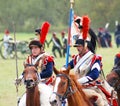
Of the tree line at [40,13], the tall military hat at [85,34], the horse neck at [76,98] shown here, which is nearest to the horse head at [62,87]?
the horse neck at [76,98]

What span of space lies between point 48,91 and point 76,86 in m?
1.77

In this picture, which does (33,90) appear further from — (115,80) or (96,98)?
(115,80)

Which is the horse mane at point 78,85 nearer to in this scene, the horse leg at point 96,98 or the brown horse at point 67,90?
the brown horse at point 67,90

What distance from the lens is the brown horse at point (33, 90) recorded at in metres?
11.3

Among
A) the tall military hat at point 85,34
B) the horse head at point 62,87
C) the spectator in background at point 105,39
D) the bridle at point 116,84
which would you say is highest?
the tall military hat at point 85,34

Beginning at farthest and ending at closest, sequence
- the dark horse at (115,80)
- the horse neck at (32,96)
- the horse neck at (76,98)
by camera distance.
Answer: the dark horse at (115,80)
the horse neck at (32,96)
the horse neck at (76,98)

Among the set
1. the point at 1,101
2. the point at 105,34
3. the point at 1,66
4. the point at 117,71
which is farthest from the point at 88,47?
the point at 105,34

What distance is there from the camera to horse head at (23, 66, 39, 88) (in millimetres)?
11227

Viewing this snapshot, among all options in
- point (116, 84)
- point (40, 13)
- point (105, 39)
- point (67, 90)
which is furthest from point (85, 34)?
point (40, 13)

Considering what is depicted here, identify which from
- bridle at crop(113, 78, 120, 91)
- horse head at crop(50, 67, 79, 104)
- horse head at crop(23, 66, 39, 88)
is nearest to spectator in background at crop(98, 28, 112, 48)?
bridle at crop(113, 78, 120, 91)

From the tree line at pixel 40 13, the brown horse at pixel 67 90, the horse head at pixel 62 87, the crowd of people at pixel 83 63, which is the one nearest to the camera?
the horse head at pixel 62 87

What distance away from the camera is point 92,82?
11.6 metres

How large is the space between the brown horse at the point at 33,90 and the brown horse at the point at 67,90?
978mm

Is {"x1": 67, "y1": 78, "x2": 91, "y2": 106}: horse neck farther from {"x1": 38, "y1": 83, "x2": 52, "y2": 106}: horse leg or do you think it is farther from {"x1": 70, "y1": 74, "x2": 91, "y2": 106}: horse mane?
{"x1": 38, "y1": 83, "x2": 52, "y2": 106}: horse leg
